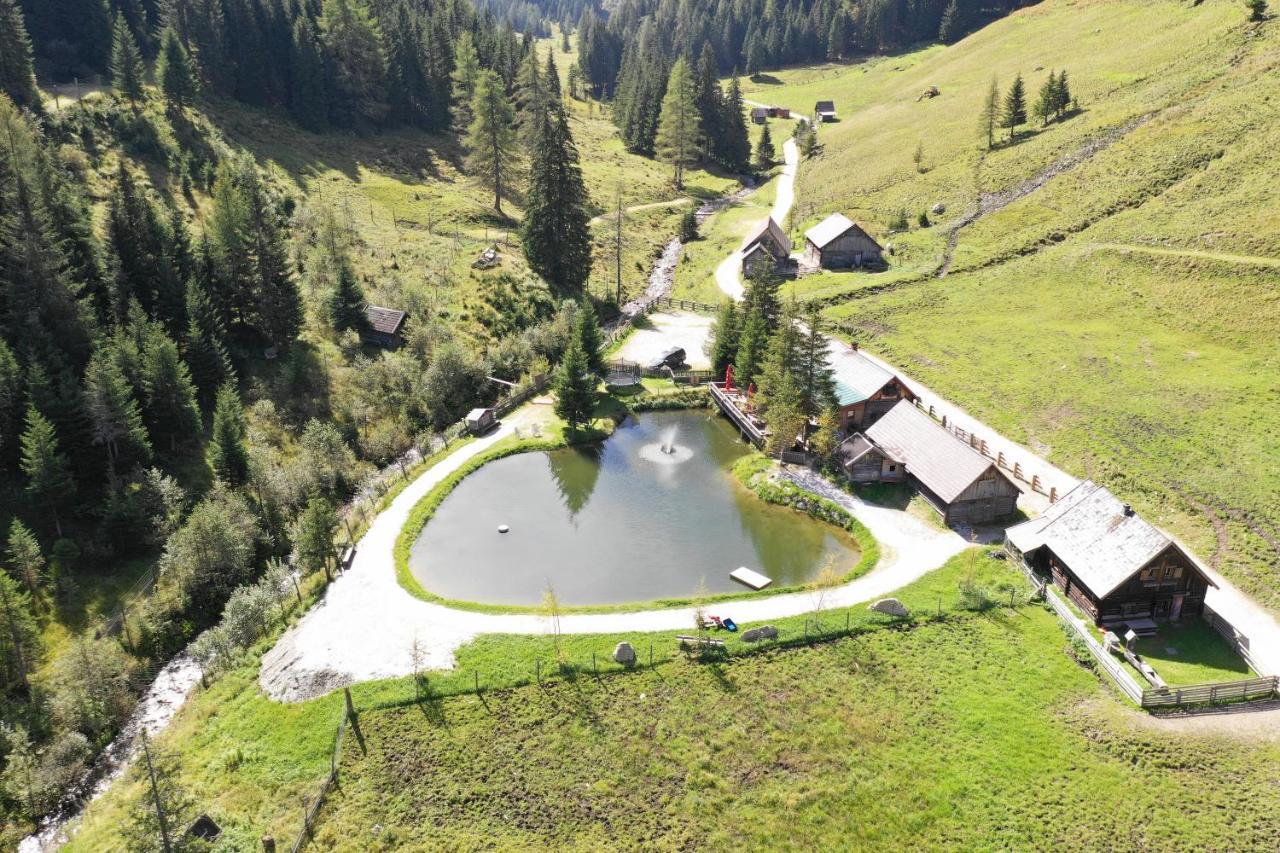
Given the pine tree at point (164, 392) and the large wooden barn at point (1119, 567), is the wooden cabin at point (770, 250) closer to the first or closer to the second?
the large wooden barn at point (1119, 567)

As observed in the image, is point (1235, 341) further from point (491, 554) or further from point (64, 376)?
point (64, 376)

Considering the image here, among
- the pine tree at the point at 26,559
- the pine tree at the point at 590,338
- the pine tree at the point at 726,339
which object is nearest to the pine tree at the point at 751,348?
the pine tree at the point at 726,339

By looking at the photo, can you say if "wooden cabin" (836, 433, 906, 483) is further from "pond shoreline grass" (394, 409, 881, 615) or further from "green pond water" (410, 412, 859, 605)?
"green pond water" (410, 412, 859, 605)

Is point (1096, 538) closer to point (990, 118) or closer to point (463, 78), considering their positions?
point (990, 118)

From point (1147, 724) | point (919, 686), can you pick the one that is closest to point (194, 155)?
point (919, 686)

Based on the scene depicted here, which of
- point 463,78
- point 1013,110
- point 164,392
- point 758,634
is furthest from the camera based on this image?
point 463,78

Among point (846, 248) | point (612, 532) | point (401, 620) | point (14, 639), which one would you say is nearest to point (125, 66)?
point (14, 639)

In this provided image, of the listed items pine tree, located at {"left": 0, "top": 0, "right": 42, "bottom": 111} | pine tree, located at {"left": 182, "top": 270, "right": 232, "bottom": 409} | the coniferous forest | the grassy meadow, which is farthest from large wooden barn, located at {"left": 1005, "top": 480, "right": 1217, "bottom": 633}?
pine tree, located at {"left": 0, "top": 0, "right": 42, "bottom": 111}
